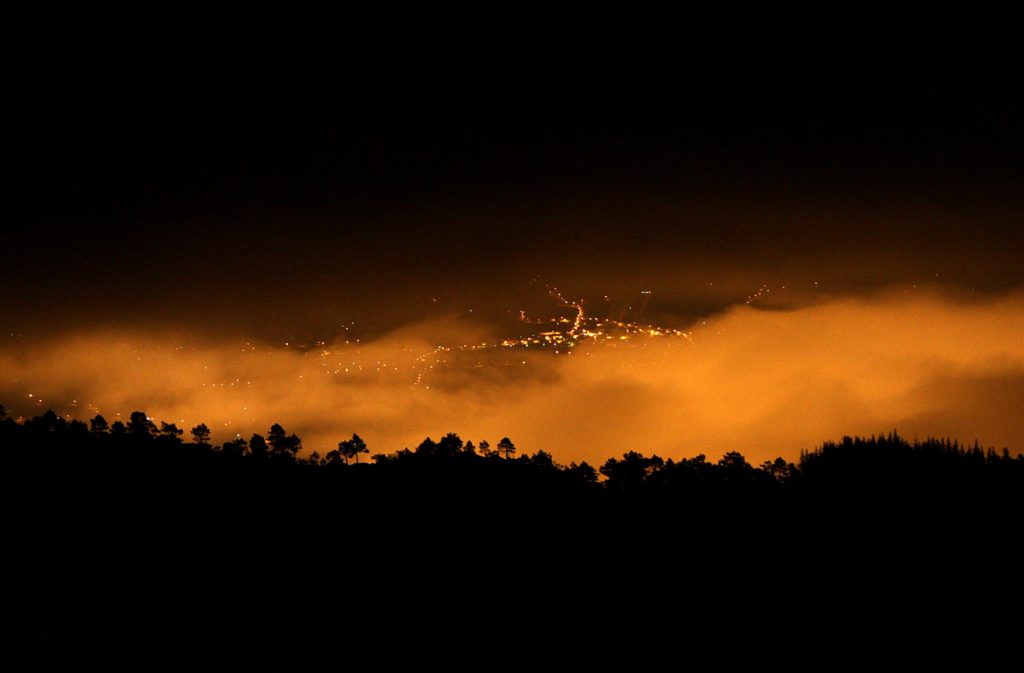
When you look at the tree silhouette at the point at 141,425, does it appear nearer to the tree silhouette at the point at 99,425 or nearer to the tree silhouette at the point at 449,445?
the tree silhouette at the point at 99,425

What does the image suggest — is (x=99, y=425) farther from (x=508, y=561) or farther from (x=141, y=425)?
(x=508, y=561)

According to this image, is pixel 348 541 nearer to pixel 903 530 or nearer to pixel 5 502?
pixel 5 502

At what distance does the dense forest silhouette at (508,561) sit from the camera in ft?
76.3

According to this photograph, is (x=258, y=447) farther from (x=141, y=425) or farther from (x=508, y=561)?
(x=508, y=561)

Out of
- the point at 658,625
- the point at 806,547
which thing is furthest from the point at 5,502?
the point at 806,547

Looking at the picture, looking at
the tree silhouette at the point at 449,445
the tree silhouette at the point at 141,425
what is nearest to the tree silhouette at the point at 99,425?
the tree silhouette at the point at 141,425

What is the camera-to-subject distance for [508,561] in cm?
2802

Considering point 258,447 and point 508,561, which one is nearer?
point 508,561

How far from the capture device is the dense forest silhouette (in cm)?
2327

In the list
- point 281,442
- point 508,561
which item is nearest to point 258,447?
point 281,442

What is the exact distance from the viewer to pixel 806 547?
28.7 m

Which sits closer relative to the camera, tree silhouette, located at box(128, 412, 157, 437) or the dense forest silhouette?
the dense forest silhouette

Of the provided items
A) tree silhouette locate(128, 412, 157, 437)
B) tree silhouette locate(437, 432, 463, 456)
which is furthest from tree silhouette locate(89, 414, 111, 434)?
tree silhouette locate(437, 432, 463, 456)

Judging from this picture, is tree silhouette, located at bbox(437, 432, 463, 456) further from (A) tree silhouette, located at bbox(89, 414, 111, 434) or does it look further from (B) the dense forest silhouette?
(A) tree silhouette, located at bbox(89, 414, 111, 434)
